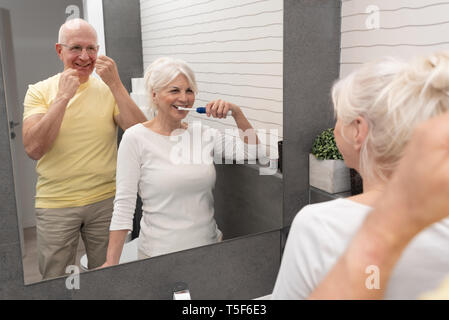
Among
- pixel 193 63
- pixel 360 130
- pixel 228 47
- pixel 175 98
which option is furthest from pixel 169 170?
pixel 360 130

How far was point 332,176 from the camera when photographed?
4.45 feet

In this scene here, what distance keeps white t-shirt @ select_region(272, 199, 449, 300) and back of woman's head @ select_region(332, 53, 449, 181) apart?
9 cm

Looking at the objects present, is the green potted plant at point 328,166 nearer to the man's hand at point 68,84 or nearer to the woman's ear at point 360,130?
the woman's ear at point 360,130

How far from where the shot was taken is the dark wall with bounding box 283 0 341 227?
1363mm

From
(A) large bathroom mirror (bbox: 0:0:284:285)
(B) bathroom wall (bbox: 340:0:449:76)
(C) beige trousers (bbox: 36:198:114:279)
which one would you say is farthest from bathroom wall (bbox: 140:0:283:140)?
(C) beige trousers (bbox: 36:198:114:279)

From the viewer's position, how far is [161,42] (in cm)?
114

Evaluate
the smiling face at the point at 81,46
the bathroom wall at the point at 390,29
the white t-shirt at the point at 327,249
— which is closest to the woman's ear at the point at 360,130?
the white t-shirt at the point at 327,249

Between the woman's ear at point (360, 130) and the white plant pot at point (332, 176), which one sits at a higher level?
the woman's ear at point (360, 130)

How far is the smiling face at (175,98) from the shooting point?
1.15m

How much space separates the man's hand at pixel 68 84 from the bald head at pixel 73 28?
81 mm

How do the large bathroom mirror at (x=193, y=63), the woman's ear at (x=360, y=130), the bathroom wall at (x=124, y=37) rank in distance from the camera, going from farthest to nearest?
the bathroom wall at (x=124, y=37) → the large bathroom mirror at (x=193, y=63) → the woman's ear at (x=360, y=130)

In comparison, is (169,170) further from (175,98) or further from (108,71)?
(108,71)
